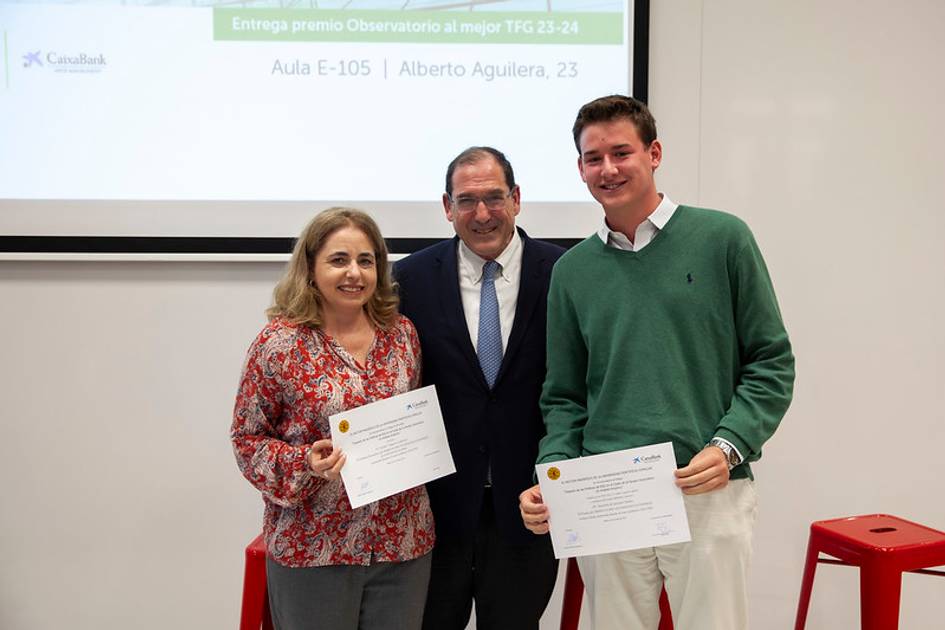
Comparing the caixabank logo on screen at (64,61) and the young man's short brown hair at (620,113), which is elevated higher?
the caixabank logo on screen at (64,61)

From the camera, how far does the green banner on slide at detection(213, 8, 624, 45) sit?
2.74m

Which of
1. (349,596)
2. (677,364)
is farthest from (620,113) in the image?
(349,596)

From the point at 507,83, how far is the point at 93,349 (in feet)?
6.23

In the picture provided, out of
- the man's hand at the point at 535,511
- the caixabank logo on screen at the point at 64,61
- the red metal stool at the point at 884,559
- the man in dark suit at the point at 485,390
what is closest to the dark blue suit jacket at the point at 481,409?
the man in dark suit at the point at 485,390

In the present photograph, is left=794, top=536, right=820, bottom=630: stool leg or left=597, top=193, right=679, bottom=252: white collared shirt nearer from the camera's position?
left=597, top=193, right=679, bottom=252: white collared shirt

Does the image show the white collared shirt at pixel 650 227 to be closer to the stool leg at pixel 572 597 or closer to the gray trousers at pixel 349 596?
the gray trousers at pixel 349 596

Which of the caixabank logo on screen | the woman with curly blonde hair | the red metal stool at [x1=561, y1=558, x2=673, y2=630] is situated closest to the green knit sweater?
the woman with curly blonde hair

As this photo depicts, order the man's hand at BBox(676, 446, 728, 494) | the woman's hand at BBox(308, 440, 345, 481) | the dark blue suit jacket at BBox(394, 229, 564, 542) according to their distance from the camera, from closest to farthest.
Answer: the man's hand at BBox(676, 446, 728, 494)
the woman's hand at BBox(308, 440, 345, 481)
the dark blue suit jacket at BBox(394, 229, 564, 542)

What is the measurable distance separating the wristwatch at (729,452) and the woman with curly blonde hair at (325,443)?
2.46ft

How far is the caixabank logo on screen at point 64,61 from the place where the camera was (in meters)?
2.72

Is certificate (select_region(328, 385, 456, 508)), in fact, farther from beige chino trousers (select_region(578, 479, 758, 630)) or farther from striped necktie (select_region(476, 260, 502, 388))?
beige chino trousers (select_region(578, 479, 758, 630))

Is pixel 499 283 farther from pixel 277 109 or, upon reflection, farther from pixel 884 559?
pixel 884 559

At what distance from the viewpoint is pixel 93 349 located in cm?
283

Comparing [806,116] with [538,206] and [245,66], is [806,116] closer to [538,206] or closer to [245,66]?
[538,206]
